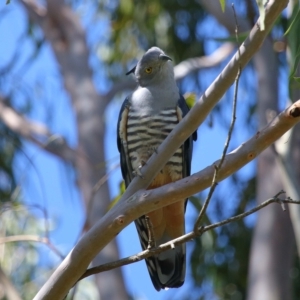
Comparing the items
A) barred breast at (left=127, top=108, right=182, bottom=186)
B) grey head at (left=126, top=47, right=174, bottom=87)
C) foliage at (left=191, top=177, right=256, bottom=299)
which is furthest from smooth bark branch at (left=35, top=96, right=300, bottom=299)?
→ foliage at (left=191, top=177, right=256, bottom=299)

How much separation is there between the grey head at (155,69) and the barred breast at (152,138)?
32 centimetres

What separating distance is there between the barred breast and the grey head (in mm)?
318

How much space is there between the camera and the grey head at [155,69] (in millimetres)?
3928

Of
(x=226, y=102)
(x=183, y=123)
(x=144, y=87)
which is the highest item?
(x=226, y=102)

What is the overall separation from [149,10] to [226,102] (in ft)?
4.31

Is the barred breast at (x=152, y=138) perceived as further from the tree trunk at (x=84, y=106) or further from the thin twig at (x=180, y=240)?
the tree trunk at (x=84, y=106)

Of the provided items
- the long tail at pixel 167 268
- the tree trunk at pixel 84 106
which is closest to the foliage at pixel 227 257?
the tree trunk at pixel 84 106

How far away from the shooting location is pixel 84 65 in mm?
6719

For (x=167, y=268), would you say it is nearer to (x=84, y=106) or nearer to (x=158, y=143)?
(x=158, y=143)

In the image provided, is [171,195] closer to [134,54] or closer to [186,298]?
[186,298]

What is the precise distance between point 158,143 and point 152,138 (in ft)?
0.14

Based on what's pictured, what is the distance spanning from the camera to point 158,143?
11.9 feet

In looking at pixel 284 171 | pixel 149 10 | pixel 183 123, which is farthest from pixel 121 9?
pixel 183 123

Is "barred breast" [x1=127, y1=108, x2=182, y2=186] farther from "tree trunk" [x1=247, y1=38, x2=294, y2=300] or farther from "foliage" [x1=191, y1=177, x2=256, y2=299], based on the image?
"foliage" [x1=191, y1=177, x2=256, y2=299]
